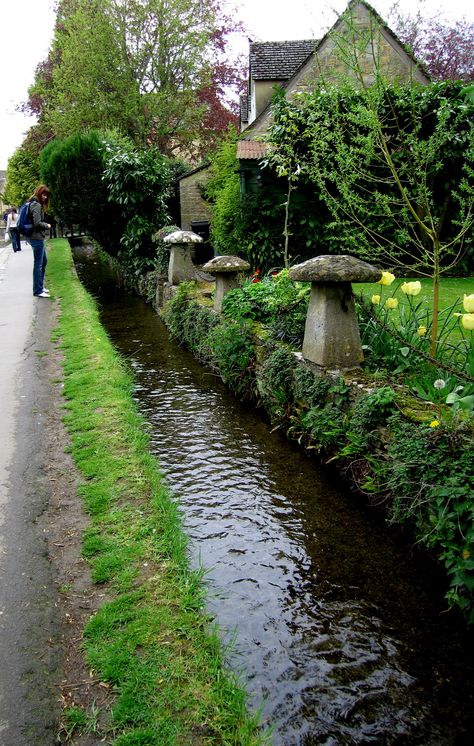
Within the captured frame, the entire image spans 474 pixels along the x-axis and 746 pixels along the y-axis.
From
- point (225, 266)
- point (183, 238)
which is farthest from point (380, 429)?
point (183, 238)

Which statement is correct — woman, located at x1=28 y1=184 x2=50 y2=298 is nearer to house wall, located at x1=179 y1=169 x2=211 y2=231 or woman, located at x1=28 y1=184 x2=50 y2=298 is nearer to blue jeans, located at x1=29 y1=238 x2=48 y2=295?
blue jeans, located at x1=29 y1=238 x2=48 y2=295

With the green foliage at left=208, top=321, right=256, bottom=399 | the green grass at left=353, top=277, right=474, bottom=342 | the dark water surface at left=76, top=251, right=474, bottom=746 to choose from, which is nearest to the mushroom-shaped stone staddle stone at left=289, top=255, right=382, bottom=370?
the dark water surface at left=76, top=251, right=474, bottom=746

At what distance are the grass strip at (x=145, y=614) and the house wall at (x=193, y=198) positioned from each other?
15396 millimetres

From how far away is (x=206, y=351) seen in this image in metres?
7.75

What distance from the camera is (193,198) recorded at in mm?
19266

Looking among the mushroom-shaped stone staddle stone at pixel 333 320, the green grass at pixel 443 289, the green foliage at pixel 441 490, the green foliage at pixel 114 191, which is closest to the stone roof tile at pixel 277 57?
the green foliage at pixel 114 191

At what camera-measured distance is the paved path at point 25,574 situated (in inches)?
87.0

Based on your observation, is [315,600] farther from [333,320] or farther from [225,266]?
[225,266]

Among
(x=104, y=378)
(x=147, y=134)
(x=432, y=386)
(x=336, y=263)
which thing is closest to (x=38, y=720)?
(x=432, y=386)

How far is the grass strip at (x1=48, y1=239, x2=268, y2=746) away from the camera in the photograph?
2.20m

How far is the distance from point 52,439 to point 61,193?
37.3 ft

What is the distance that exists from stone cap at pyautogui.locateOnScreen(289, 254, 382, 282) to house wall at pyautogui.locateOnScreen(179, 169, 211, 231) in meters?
15.2

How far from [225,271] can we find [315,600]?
17.2 ft

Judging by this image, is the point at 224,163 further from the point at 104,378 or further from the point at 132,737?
the point at 132,737
